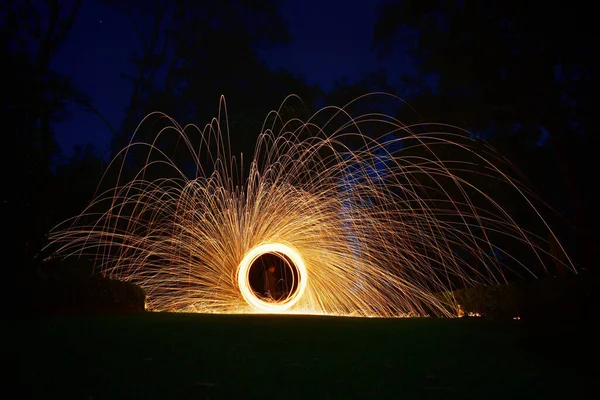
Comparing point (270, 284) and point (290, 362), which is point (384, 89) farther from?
point (290, 362)

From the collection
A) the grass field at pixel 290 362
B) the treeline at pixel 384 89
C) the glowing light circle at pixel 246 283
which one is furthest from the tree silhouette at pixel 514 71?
the grass field at pixel 290 362

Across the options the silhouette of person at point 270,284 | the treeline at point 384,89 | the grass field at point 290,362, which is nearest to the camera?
the grass field at point 290,362

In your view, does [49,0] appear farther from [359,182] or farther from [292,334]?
[292,334]

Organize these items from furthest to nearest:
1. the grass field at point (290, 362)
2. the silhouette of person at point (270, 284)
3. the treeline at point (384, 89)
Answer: the silhouette of person at point (270, 284)
the treeline at point (384, 89)
the grass field at point (290, 362)

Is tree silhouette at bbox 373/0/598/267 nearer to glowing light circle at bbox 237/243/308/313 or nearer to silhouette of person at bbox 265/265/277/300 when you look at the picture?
glowing light circle at bbox 237/243/308/313

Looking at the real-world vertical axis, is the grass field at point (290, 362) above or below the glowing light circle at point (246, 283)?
below

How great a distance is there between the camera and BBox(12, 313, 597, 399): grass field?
12.7 feet

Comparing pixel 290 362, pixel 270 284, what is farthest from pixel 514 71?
pixel 290 362

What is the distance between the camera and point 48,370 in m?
4.14

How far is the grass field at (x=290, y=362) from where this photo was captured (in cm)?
386

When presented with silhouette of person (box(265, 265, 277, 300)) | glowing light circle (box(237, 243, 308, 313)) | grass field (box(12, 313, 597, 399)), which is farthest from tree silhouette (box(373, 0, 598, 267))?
grass field (box(12, 313, 597, 399))

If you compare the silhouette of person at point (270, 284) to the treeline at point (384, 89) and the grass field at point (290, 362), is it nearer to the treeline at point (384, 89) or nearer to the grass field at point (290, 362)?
the treeline at point (384, 89)

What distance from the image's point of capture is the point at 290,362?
15.5ft

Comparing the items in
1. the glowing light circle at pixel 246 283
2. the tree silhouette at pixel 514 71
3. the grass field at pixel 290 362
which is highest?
the tree silhouette at pixel 514 71
